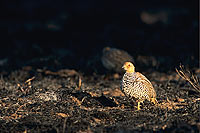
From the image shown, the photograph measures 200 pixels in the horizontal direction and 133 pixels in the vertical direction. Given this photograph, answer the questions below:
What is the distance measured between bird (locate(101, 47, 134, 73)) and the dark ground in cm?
29

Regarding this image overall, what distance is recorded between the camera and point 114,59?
1130 centimetres

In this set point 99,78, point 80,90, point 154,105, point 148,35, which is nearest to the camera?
point 154,105

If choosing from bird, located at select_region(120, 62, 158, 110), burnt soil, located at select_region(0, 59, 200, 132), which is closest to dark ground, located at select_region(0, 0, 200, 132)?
burnt soil, located at select_region(0, 59, 200, 132)

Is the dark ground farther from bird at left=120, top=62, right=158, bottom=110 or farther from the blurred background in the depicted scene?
bird at left=120, top=62, right=158, bottom=110

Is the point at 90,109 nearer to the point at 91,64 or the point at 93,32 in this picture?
the point at 91,64

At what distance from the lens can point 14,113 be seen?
6641mm

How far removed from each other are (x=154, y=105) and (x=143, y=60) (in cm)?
526

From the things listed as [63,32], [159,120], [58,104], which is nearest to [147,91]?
[159,120]

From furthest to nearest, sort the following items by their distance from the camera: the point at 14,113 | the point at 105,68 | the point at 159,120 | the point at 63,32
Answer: the point at 63,32
the point at 105,68
the point at 14,113
the point at 159,120

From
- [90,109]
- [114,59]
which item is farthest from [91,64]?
[90,109]

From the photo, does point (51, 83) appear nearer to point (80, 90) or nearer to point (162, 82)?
point (80, 90)

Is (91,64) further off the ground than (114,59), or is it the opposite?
(114,59)

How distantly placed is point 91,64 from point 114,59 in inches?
55.1

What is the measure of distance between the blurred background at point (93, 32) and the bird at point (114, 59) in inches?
15.8
